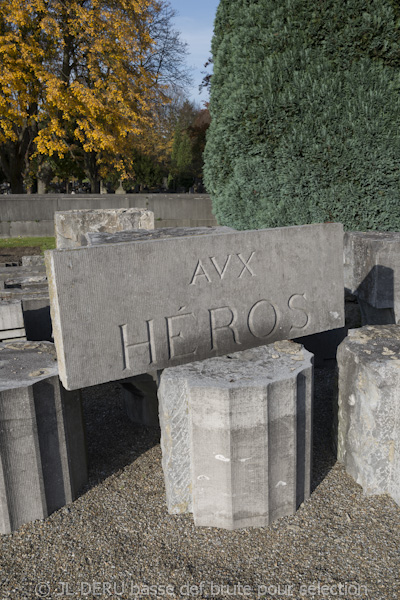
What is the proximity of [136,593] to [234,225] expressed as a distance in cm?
552

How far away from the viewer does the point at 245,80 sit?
629cm

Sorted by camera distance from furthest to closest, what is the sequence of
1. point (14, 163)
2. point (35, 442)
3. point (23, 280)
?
point (14, 163)
point (23, 280)
point (35, 442)

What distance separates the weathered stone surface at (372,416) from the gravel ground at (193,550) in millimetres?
126

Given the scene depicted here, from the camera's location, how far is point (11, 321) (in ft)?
13.4

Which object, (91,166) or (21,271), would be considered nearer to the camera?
(21,271)

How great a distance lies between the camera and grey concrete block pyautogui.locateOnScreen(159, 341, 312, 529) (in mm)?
2654

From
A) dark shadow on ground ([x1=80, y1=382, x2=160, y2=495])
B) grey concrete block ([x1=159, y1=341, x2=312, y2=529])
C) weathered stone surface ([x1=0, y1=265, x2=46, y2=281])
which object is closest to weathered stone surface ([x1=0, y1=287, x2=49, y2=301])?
dark shadow on ground ([x1=80, y1=382, x2=160, y2=495])

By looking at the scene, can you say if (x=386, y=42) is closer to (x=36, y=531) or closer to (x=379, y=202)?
(x=379, y=202)

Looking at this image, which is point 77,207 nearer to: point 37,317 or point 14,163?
point 14,163

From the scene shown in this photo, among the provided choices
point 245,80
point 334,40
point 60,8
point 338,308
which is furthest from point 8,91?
point 338,308

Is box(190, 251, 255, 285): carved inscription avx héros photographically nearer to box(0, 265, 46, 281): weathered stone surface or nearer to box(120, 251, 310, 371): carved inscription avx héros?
box(120, 251, 310, 371): carved inscription avx héros

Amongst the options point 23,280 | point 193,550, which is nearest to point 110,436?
point 193,550

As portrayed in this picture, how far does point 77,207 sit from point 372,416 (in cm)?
1408

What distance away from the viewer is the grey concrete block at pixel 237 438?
265 centimetres
